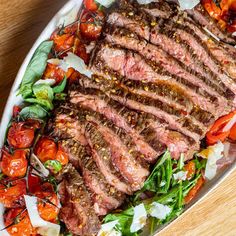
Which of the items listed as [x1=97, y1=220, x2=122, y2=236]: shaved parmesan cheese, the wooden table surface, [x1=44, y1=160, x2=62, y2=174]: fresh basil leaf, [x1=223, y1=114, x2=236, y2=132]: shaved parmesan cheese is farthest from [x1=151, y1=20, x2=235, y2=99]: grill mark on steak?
[x1=97, y1=220, x2=122, y2=236]: shaved parmesan cheese

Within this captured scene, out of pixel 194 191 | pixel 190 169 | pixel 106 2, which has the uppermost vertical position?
pixel 106 2

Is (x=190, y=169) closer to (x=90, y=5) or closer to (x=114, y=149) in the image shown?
(x=114, y=149)

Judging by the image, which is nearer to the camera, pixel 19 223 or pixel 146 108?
pixel 19 223

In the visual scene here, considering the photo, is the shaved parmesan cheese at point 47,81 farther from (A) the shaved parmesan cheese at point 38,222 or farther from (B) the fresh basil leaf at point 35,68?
(A) the shaved parmesan cheese at point 38,222

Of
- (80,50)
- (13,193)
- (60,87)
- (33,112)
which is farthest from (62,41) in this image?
(13,193)

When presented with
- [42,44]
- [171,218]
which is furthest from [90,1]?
[171,218]

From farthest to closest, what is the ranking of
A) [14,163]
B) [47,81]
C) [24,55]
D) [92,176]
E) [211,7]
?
[24,55], [211,7], [47,81], [92,176], [14,163]

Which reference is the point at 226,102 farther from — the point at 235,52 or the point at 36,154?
the point at 36,154

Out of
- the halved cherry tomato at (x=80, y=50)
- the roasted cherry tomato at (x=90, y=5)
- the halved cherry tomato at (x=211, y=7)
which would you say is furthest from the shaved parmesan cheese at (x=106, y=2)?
the halved cherry tomato at (x=211, y=7)
